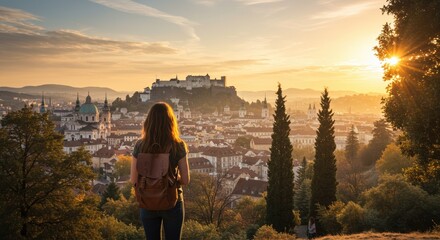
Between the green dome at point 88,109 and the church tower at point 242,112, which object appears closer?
the green dome at point 88,109

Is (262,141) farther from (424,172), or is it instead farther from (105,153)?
(424,172)

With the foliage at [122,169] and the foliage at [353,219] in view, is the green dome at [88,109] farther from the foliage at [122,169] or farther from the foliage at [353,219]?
the foliage at [353,219]

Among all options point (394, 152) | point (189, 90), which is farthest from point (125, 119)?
point (394, 152)

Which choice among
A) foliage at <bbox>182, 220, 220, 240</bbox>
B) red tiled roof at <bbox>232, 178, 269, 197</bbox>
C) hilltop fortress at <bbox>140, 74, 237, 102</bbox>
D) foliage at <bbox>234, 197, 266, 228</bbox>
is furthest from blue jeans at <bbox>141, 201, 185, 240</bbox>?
hilltop fortress at <bbox>140, 74, 237, 102</bbox>

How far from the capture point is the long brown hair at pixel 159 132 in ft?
14.2

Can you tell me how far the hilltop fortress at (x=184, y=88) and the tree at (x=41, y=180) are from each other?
164 metres

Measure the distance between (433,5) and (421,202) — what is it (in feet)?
38.0

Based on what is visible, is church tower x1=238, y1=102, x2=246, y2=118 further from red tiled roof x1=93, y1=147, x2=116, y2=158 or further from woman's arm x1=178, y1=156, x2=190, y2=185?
woman's arm x1=178, y1=156, x2=190, y2=185

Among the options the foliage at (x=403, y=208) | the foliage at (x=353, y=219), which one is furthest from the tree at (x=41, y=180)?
the foliage at (x=403, y=208)

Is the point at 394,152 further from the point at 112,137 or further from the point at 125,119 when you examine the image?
the point at 125,119

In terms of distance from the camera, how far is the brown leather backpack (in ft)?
13.8

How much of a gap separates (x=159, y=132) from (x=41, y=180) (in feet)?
34.0

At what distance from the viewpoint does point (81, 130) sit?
110 metres

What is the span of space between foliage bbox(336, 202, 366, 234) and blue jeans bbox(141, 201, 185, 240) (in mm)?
15740
